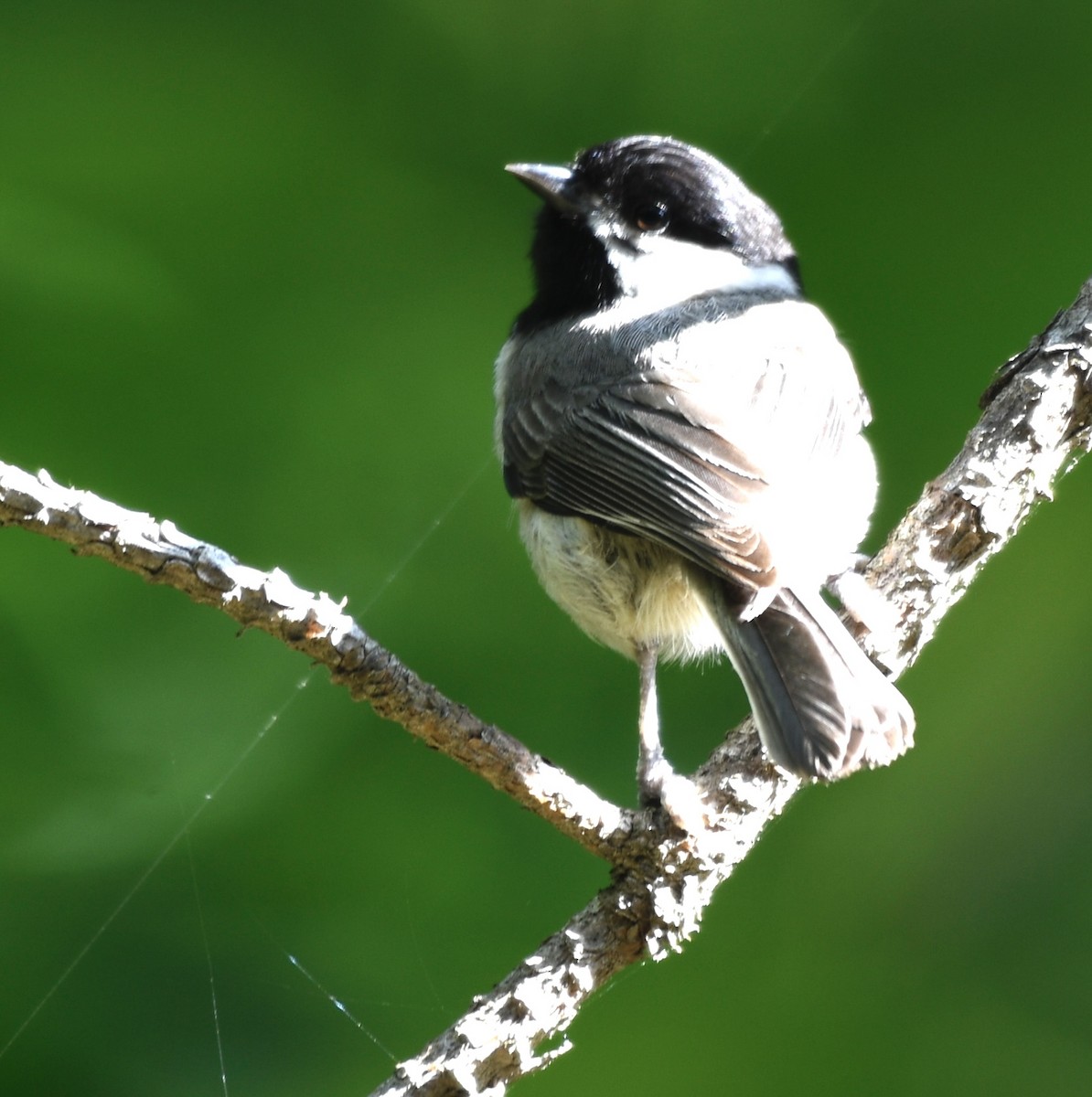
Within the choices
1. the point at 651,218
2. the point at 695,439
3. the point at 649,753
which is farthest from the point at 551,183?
the point at 649,753

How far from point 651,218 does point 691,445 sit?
655mm

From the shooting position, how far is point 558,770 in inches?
56.3

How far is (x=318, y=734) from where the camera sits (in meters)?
2.40

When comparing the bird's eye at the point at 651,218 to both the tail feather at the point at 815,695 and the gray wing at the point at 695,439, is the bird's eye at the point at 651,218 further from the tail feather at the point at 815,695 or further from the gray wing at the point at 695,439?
the tail feather at the point at 815,695

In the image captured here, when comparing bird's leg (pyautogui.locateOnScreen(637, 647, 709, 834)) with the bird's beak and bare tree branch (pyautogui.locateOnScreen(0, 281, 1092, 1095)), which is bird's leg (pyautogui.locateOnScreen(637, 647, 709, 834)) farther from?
the bird's beak

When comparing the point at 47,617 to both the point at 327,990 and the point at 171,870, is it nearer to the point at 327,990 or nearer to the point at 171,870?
the point at 171,870

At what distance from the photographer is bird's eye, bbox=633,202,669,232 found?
85.8 inches

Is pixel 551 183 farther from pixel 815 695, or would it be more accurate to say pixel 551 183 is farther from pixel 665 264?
pixel 815 695

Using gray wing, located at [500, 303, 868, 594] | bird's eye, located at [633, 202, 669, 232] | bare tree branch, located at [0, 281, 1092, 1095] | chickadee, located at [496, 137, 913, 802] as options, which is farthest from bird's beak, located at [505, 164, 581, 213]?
bare tree branch, located at [0, 281, 1092, 1095]

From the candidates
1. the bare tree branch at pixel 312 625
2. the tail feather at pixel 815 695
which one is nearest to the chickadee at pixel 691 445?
the tail feather at pixel 815 695

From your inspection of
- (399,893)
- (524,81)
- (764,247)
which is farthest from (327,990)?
(524,81)

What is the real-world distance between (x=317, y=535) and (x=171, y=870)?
709 millimetres

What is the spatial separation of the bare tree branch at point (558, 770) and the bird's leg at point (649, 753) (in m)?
0.05

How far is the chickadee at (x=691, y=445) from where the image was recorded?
1502mm
